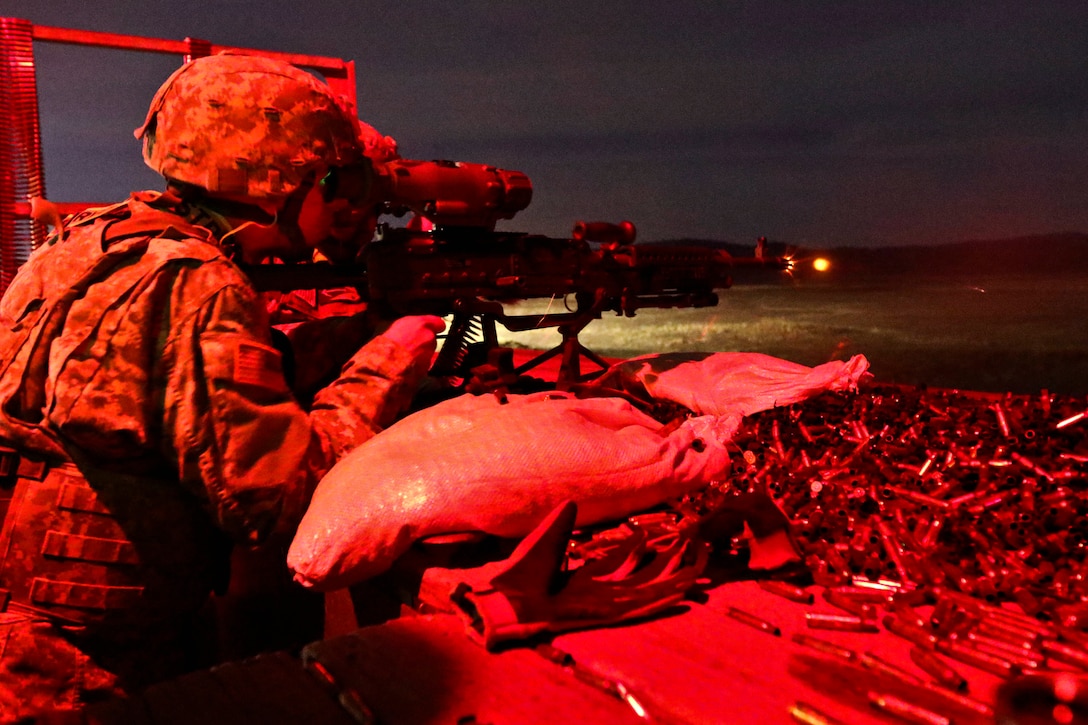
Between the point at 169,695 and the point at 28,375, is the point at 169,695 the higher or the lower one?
the lower one

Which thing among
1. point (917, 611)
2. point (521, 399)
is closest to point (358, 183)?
point (521, 399)

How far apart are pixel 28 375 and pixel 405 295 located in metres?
1.95

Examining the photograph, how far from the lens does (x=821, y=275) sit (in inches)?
226

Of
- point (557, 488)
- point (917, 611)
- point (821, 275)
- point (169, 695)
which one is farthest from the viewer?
point (821, 275)

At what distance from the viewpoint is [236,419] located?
2.18 m

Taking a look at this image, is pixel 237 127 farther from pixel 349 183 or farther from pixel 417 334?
pixel 417 334

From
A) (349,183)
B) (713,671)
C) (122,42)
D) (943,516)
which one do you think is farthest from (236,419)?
(122,42)

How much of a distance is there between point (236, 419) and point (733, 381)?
2880 mm

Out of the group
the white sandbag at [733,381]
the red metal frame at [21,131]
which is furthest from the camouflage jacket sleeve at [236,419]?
the red metal frame at [21,131]

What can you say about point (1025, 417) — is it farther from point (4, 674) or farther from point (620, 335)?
point (620, 335)

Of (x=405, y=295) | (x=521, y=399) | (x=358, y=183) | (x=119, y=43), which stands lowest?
(x=521, y=399)

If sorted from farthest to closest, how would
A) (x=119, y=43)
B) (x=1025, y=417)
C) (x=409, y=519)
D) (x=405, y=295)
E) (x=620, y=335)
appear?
1. (x=620, y=335)
2. (x=119, y=43)
3. (x=405, y=295)
4. (x=1025, y=417)
5. (x=409, y=519)

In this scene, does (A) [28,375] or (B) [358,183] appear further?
(B) [358,183]

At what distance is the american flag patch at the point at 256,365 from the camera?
7.14ft
